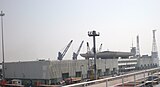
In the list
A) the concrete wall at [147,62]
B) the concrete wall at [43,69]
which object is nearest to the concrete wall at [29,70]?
the concrete wall at [43,69]

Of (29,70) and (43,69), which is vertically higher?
(43,69)

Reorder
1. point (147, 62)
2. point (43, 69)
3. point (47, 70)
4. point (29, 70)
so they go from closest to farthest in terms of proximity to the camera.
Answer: point (47, 70) < point (43, 69) < point (29, 70) < point (147, 62)

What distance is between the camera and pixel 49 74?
230 feet

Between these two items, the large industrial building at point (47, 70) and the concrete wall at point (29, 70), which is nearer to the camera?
the large industrial building at point (47, 70)

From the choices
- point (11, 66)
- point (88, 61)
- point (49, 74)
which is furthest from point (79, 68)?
point (11, 66)

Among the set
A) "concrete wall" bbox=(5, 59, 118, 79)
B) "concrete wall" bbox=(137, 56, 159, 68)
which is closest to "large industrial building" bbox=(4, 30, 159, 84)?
"concrete wall" bbox=(5, 59, 118, 79)

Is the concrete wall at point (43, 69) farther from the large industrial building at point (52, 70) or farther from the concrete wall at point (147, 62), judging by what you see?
the concrete wall at point (147, 62)

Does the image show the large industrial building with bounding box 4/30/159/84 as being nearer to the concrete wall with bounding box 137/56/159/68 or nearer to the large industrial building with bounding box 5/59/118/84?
the large industrial building with bounding box 5/59/118/84

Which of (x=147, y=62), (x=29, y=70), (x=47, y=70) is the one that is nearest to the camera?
(x=47, y=70)

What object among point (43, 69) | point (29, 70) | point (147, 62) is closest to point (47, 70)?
point (43, 69)

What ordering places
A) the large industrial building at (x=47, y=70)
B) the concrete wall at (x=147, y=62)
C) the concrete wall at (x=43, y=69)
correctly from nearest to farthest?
the large industrial building at (x=47, y=70) < the concrete wall at (x=43, y=69) < the concrete wall at (x=147, y=62)

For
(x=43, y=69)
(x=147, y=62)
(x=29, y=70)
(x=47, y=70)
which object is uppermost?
(x=43, y=69)

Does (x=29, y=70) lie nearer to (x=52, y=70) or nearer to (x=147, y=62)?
(x=52, y=70)

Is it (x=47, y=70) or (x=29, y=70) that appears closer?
(x=47, y=70)
